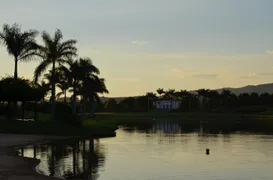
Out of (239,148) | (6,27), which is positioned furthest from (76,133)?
(239,148)

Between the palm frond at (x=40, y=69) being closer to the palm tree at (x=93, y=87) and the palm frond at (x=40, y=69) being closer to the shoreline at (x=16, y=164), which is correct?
the shoreline at (x=16, y=164)

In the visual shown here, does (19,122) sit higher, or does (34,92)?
(34,92)

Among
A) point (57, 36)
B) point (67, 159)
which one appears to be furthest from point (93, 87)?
point (67, 159)

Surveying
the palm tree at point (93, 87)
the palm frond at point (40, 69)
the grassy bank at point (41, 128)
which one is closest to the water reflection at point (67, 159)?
the grassy bank at point (41, 128)

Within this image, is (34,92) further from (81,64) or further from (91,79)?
(91,79)

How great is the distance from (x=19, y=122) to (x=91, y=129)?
33.6 feet

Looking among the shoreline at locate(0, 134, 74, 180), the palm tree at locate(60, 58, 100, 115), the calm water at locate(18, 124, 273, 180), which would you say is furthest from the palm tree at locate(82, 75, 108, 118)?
the calm water at locate(18, 124, 273, 180)

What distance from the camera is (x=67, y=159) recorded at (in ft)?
118

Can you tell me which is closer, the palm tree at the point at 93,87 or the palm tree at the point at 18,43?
the palm tree at the point at 18,43

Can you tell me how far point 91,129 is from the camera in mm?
64438

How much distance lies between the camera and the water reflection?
28.8 m

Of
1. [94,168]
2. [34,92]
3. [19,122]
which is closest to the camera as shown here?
[94,168]

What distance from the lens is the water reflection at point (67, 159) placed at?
2883 cm

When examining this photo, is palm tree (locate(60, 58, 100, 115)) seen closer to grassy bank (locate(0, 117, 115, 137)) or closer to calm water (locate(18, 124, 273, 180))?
grassy bank (locate(0, 117, 115, 137))
